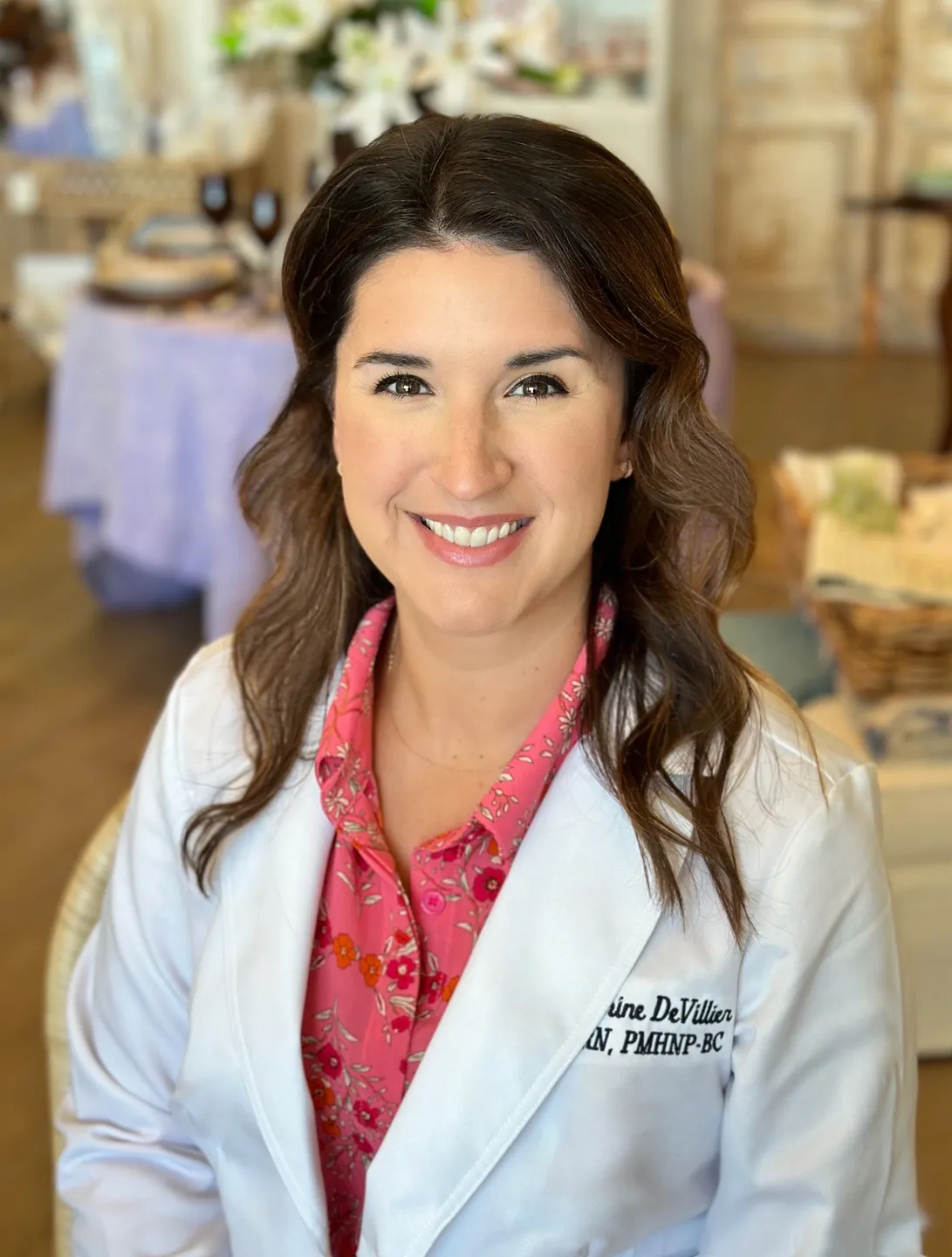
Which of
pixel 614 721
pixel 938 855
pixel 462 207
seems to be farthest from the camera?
pixel 938 855

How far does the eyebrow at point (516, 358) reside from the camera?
0.99m

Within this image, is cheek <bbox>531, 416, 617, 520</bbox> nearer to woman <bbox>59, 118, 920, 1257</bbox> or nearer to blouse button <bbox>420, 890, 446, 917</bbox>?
woman <bbox>59, 118, 920, 1257</bbox>

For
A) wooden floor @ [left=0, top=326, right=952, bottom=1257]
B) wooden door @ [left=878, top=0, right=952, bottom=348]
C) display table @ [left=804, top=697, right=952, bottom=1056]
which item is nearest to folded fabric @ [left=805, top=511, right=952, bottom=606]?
display table @ [left=804, top=697, right=952, bottom=1056]

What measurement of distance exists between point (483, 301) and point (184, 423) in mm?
2241

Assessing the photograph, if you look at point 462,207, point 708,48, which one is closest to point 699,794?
point 462,207

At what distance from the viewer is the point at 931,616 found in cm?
192

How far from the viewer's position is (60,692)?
3.50 m

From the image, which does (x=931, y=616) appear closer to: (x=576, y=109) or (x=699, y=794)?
(x=699, y=794)

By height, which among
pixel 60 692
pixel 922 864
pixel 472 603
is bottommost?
pixel 60 692

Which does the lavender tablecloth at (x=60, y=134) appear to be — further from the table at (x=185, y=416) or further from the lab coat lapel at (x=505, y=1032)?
the lab coat lapel at (x=505, y=1032)

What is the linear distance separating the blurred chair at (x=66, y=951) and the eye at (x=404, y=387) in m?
0.47

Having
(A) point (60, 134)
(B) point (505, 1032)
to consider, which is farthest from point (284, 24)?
(A) point (60, 134)

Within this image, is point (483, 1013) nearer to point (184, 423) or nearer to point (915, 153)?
point (184, 423)

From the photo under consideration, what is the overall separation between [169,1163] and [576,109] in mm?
5829
